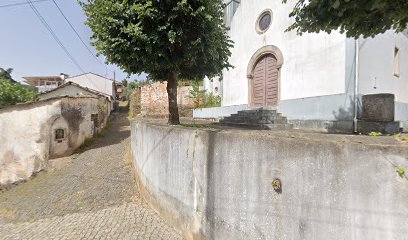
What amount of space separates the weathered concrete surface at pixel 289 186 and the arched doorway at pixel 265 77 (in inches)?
264

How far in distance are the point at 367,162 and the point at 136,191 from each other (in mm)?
6357

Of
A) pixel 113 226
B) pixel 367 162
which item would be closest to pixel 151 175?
pixel 113 226

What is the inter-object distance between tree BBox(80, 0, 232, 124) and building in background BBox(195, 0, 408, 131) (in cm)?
430

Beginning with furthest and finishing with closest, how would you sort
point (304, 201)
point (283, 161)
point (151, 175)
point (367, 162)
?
point (151, 175) → point (283, 161) → point (304, 201) → point (367, 162)

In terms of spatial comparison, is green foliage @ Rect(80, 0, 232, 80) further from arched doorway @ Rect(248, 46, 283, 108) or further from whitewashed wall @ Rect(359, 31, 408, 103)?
whitewashed wall @ Rect(359, 31, 408, 103)

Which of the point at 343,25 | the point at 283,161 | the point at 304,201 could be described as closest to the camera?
the point at 304,201

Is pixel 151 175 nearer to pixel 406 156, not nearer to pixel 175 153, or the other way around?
pixel 175 153

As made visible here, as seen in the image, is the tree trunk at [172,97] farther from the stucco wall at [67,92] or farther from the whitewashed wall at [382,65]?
the stucco wall at [67,92]

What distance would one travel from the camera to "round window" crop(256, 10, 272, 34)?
9.77m

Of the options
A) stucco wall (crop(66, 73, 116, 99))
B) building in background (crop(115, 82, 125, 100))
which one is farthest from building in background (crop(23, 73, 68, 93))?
building in background (crop(115, 82, 125, 100))

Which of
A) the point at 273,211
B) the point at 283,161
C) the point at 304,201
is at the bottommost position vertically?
the point at 273,211

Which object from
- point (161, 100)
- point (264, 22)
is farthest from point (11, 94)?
point (264, 22)

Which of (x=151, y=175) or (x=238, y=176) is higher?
(x=238, y=176)

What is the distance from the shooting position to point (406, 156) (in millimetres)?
1629
